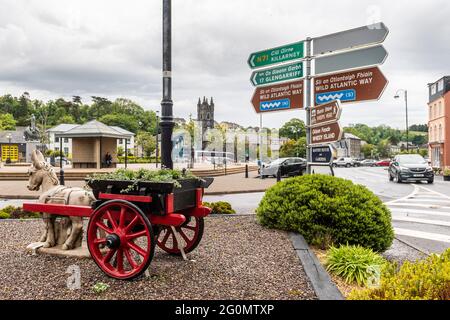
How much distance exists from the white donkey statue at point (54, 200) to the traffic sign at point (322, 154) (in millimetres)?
3661

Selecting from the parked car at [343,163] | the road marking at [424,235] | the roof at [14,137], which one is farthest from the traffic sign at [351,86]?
the roof at [14,137]

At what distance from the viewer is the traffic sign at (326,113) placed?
19.0 feet

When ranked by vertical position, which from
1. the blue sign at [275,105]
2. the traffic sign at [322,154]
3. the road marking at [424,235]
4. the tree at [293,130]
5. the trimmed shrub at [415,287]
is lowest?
the road marking at [424,235]

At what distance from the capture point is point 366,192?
574 centimetres

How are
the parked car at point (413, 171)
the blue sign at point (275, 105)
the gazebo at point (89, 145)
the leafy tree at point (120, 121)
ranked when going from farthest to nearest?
the leafy tree at point (120, 121), the gazebo at point (89, 145), the parked car at point (413, 171), the blue sign at point (275, 105)

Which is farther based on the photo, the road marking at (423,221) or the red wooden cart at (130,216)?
the road marking at (423,221)

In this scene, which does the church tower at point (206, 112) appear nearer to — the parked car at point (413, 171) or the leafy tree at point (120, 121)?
the leafy tree at point (120, 121)

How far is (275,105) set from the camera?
23.6 ft

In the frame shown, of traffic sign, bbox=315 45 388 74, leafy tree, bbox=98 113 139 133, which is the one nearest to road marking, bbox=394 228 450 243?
traffic sign, bbox=315 45 388 74

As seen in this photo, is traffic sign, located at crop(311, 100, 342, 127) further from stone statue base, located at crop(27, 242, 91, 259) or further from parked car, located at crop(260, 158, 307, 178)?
parked car, located at crop(260, 158, 307, 178)

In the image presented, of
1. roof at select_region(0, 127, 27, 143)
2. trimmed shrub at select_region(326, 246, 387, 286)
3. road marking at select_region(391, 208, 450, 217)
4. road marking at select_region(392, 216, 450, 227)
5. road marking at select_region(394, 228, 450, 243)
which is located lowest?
road marking at select_region(394, 228, 450, 243)

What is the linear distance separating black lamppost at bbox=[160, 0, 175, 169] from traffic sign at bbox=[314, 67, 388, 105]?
259 centimetres

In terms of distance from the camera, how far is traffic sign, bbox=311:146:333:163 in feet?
20.5
